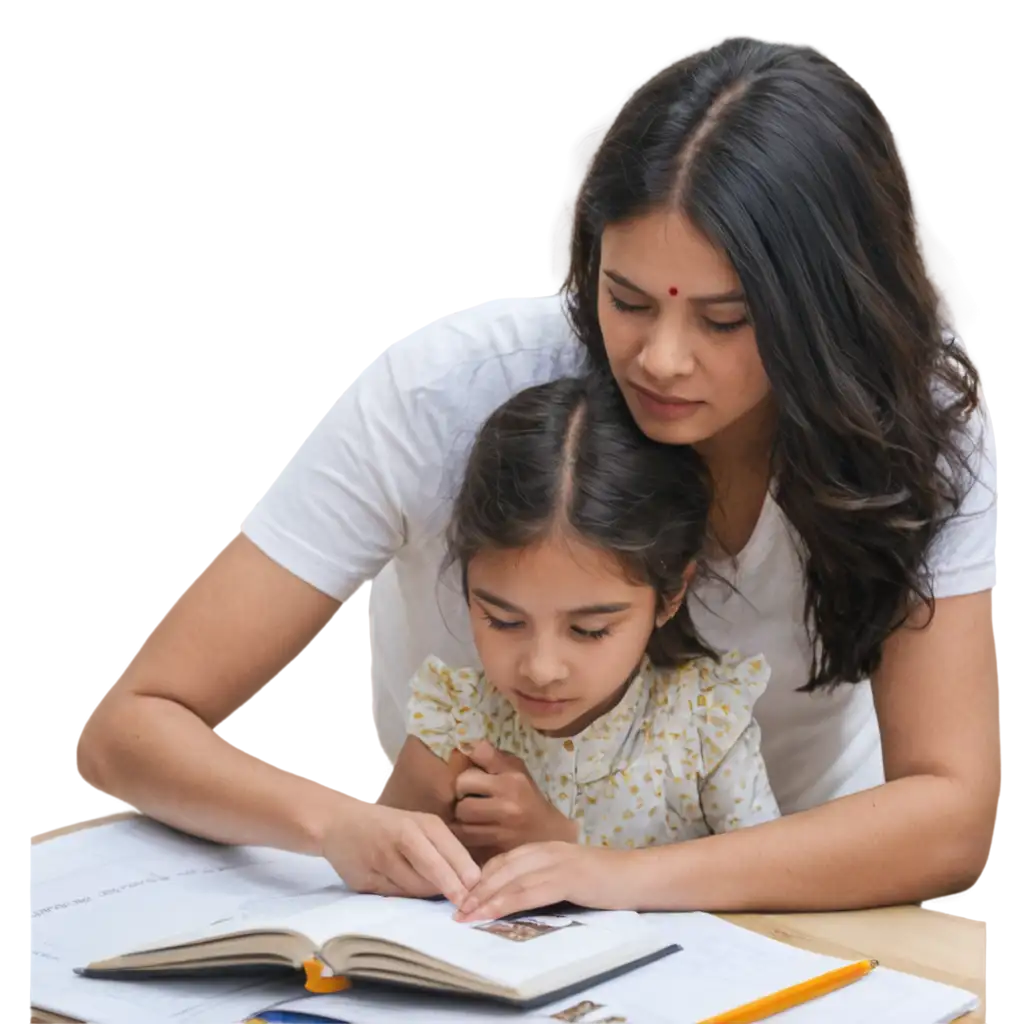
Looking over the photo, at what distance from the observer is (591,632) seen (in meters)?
1.57

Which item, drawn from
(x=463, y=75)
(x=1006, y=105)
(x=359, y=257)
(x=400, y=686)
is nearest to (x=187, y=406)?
(x=400, y=686)

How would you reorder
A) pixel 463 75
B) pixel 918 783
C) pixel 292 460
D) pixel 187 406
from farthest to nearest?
1. pixel 463 75
2. pixel 187 406
3. pixel 292 460
4. pixel 918 783

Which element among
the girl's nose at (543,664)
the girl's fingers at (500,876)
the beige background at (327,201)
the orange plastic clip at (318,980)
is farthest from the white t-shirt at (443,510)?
the orange plastic clip at (318,980)

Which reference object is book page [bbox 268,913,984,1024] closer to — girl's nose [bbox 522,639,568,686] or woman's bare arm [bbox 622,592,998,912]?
woman's bare arm [bbox 622,592,998,912]

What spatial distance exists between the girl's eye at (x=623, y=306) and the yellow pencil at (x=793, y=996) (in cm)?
63

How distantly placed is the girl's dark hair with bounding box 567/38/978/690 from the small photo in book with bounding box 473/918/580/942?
536 millimetres

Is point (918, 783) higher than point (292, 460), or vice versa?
point (292, 460)

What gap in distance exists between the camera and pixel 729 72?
153cm

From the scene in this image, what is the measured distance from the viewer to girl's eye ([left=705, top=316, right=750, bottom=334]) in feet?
4.78

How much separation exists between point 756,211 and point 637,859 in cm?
60

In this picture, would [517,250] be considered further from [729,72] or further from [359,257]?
[729,72]

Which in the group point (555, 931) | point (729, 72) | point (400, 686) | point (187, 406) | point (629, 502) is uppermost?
point (729, 72)

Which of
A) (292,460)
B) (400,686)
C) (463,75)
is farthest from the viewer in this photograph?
(463,75)

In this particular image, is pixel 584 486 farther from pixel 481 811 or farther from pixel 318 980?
pixel 318 980
